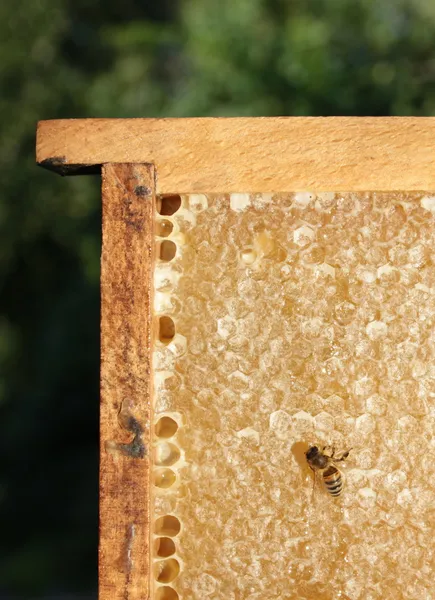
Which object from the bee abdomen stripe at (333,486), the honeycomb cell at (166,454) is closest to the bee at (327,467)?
the bee abdomen stripe at (333,486)

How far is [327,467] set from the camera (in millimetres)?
1643

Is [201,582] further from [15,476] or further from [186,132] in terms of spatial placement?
[15,476]

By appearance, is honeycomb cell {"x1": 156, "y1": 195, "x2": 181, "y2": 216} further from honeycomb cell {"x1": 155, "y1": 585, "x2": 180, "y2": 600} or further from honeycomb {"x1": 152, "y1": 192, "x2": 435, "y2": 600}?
honeycomb cell {"x1": 155, "y1": 585, "x2": 180, "y2": 600}

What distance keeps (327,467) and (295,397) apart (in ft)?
0.56

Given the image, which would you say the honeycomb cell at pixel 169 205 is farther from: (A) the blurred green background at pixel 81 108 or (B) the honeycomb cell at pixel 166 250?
(A) the blurred green background at pixel 81 108

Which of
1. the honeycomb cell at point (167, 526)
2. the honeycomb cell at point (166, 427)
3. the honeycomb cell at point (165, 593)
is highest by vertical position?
the honeycomb cell at point (166, 427)

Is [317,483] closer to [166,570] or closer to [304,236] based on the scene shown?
[166,570]

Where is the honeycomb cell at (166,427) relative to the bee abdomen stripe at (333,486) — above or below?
above

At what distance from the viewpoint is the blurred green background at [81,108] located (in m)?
5.43

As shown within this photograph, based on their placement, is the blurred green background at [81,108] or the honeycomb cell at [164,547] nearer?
the honeycomb cell at [164,547]

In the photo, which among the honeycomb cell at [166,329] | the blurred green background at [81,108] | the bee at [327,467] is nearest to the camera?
the bee at [327,467]

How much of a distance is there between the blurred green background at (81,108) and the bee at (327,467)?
3.88 m

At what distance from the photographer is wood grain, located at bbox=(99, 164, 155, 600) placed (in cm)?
165

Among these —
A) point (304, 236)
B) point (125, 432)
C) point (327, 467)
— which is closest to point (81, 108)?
point (304, 236)
